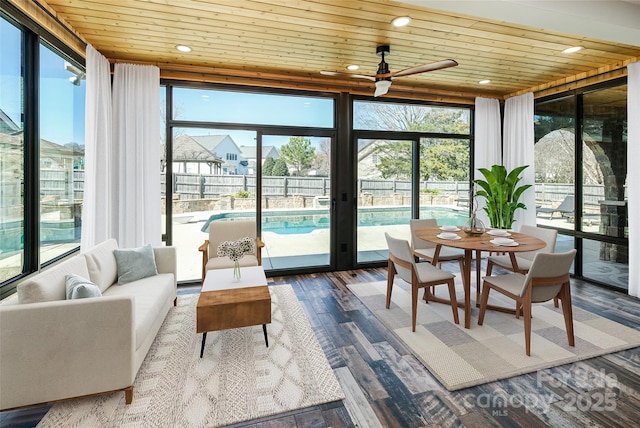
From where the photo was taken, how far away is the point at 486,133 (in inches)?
211

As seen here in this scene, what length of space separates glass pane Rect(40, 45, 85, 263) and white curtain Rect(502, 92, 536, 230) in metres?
5.97

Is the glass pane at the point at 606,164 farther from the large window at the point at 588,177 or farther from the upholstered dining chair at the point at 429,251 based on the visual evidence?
the upholstered dining chair at the point at 429,251

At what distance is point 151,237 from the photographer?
397cm

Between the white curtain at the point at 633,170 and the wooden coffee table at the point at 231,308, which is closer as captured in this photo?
the wooden coffee table at the point at 231,308

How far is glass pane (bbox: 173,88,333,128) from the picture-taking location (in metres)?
4.23

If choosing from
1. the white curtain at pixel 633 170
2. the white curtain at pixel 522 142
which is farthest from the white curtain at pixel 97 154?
the white curtain at pixel 633 170

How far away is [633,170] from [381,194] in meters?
3.01

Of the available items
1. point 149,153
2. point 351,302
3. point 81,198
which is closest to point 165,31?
point 149,153

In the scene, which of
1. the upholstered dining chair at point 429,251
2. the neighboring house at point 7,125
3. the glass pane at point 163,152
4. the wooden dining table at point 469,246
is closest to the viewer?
the neighboring house at point 7,125

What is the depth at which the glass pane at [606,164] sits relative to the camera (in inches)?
158

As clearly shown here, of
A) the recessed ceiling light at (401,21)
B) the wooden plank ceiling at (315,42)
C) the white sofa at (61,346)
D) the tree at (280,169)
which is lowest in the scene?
the white sofa at (61,346)

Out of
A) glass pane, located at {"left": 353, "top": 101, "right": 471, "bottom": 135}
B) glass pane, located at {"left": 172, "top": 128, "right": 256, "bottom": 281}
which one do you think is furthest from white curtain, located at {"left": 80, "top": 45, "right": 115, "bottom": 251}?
glass pane, located at {"left": 353, "top": 101, "right": 471, "bottom": 135}

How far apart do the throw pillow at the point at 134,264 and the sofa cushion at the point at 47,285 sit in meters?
0.57

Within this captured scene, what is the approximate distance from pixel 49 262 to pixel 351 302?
2997mm
